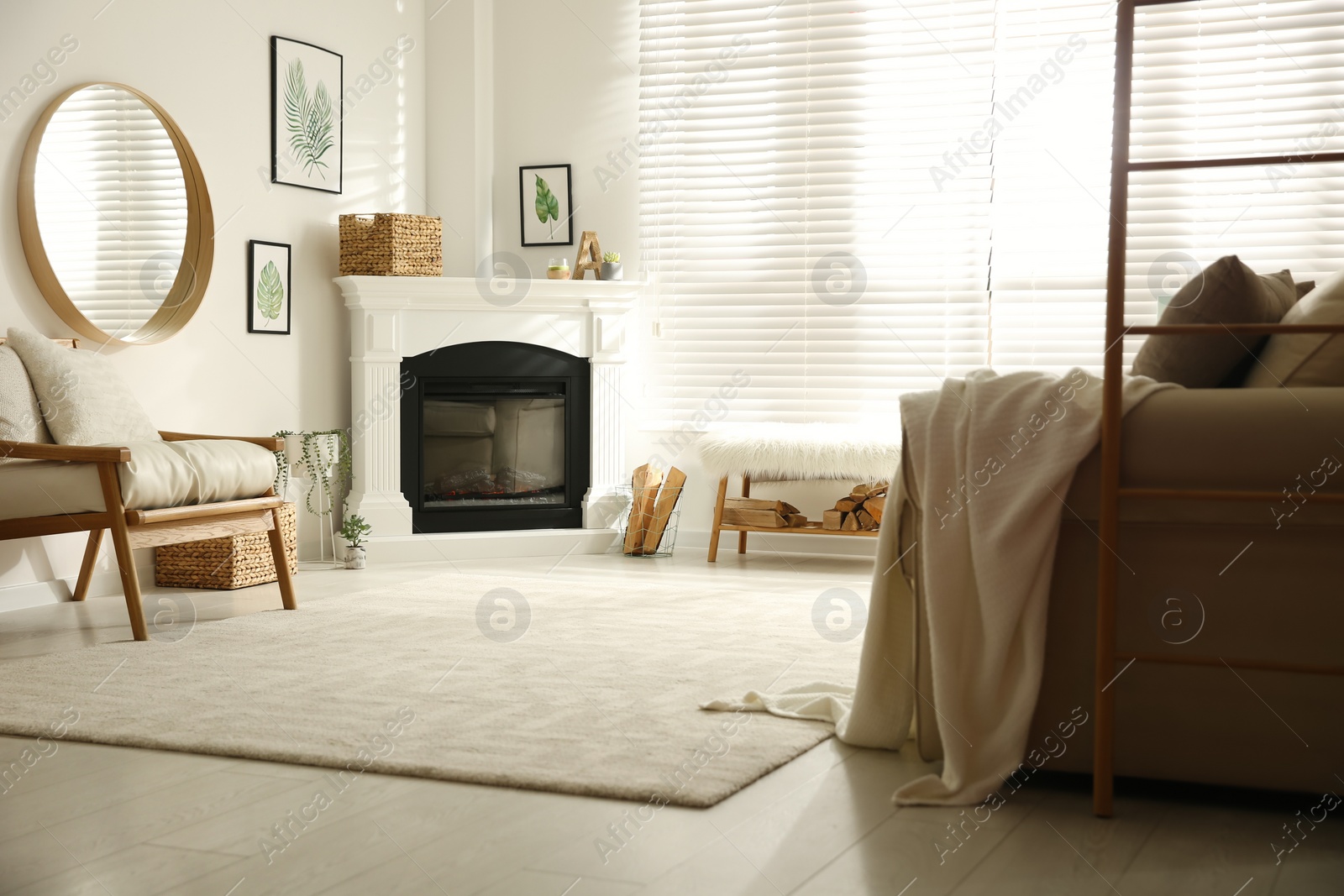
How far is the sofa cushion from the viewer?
3.35 m

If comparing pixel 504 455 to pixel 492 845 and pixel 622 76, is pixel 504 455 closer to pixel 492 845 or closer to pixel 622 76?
pixel 622 76

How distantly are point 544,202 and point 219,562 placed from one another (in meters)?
2.28

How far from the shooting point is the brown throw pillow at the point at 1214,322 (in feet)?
6.40

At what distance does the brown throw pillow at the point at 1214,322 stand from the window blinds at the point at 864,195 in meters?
3.12

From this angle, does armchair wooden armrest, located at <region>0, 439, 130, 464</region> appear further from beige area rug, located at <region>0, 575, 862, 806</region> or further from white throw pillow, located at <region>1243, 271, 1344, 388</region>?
white throw pillow, located at <region>1243, 271, 1344, 388</region>

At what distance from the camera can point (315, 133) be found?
16.5 feet

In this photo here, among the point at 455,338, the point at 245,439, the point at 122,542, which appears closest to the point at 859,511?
the point at 455,338

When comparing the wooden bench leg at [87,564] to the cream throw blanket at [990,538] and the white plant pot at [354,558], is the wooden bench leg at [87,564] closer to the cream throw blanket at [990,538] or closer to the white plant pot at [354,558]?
the white plant pot at [354,558]

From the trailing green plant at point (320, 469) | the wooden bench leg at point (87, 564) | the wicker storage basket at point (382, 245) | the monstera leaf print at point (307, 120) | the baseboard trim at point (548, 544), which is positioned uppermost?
the monstera leaf print at point (307, 120)

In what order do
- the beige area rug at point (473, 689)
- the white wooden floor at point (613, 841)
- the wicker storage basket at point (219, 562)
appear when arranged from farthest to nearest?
the wicker storage basket at point (219, 562), the beige area rug at point (473, 689), the white wooden floor at point (613, 841)

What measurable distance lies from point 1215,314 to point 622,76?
4125 mm

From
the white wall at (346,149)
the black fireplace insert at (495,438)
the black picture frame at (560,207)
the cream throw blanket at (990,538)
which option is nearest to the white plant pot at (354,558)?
the black fireplace insert at (495,438)

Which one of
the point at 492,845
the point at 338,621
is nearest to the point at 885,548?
the point at 492,845

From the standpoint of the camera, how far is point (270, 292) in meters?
4.81
